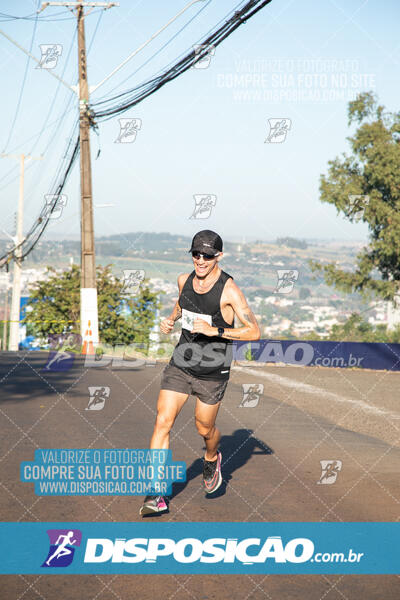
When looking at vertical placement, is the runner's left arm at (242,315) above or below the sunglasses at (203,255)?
below

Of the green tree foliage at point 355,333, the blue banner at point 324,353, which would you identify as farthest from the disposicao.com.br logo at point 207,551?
the green tree foliage at point 355,333

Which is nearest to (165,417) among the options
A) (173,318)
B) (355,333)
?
(173,318)

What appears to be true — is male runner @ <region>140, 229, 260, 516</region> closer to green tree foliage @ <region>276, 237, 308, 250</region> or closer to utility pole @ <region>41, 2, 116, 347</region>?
utility pole @ <region>41, 2, 116, 347</region>

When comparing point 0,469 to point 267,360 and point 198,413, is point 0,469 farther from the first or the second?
point 267,360

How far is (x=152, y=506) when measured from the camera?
18.8 ft

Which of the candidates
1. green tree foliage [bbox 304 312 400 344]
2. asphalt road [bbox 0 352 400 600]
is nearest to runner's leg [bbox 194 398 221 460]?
asphalt road [bbox 0 352 400 600]

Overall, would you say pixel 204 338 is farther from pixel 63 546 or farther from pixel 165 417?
pixel 63 546

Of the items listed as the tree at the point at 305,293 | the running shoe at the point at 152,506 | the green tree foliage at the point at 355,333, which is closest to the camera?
the running shoe at the point at 152,506

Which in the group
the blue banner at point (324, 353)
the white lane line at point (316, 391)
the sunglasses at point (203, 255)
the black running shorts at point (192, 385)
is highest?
the sunglasses at point (203, 255)

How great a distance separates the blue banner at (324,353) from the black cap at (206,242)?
17379mm

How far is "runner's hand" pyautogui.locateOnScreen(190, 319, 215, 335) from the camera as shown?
584cm

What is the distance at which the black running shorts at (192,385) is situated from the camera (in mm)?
6195

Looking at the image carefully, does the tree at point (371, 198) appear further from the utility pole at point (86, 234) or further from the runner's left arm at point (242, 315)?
the runner's left arm at point (242, 315)

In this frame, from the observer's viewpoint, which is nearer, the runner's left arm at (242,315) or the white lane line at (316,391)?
the runner's left arm at (242,315)
